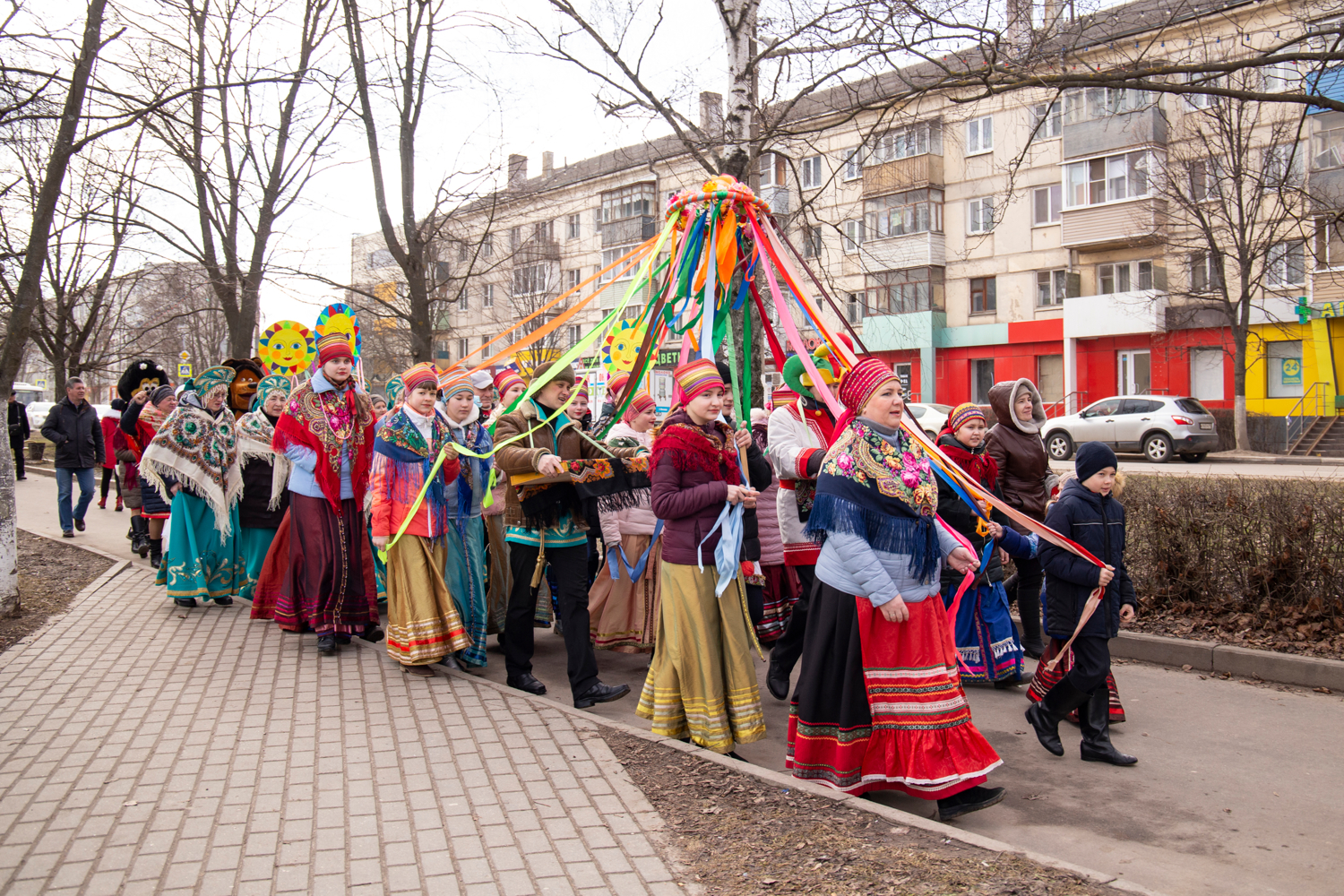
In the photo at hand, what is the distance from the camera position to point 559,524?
5352mm

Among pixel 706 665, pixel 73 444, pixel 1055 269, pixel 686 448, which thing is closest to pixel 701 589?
pixel 706 665

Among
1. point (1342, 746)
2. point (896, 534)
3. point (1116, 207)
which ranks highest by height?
point (1116, 207)

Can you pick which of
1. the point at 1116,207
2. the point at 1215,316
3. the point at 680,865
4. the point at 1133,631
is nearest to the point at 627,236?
the point at 1116,207

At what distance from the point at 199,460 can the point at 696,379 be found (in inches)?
197

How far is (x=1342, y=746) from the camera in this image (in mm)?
4703

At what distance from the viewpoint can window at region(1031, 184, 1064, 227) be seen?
31.6m

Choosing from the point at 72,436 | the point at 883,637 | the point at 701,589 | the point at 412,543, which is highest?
the point at 72,436

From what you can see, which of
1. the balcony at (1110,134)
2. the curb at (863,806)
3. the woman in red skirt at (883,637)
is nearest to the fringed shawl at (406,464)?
the curb at (863,806)

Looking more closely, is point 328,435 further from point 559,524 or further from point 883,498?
point 883,498

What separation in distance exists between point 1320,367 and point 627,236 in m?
24.3

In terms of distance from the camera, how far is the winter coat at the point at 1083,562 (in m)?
4.61

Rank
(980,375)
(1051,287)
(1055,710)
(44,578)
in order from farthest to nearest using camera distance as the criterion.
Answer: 1. (980,375)
2. (1051,287)
3. (44,578)
4. (1055,710)

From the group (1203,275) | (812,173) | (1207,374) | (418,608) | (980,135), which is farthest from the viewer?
(812,173)

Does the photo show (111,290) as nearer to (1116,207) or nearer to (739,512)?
(739,512)
